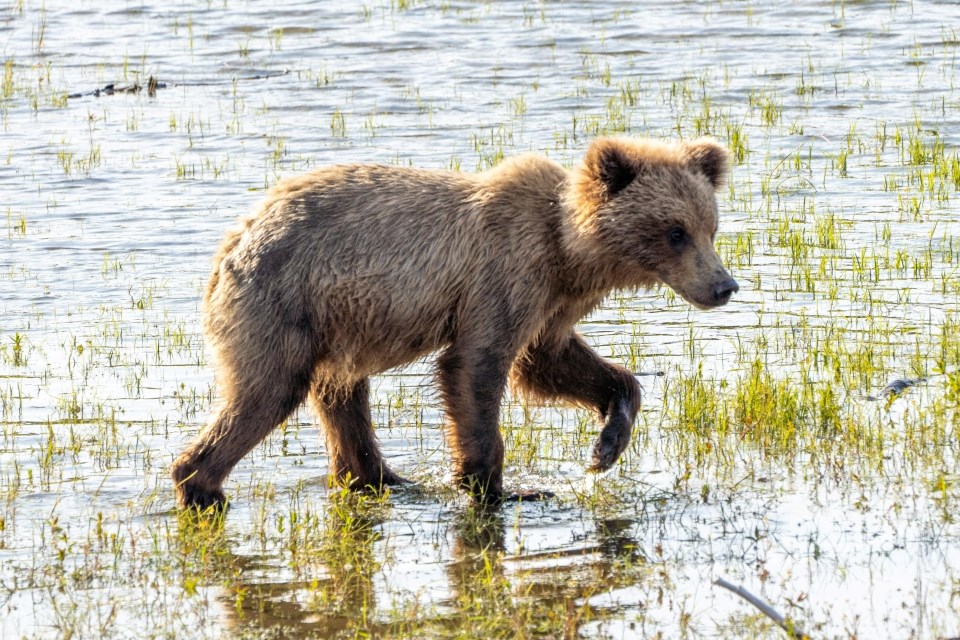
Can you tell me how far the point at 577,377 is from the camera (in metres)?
7.48

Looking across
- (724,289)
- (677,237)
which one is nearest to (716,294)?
(724,289)

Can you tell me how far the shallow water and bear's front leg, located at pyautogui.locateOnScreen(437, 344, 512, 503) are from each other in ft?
0.62

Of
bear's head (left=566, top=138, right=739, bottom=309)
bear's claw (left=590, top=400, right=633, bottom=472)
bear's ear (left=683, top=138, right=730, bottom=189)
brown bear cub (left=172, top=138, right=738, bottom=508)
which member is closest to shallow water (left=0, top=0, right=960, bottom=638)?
bear's claw (left=590, top=400, right=633, bottom=472)

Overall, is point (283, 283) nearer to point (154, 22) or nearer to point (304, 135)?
point (304, 135)

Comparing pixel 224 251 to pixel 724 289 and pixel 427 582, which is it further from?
pixel 724 289

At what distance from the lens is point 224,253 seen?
6.99 m

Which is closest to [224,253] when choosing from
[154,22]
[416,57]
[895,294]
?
[895,294]

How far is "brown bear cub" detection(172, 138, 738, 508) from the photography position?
6.72 metres

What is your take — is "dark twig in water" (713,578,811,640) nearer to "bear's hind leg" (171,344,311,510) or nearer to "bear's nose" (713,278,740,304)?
"bear's nose" (713,278,740,304)

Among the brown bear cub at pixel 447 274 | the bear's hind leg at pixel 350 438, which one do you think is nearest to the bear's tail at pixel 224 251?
the brown bear cub at pixel 447 274

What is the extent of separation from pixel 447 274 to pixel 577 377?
3.24ft

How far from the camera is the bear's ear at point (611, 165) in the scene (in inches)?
264

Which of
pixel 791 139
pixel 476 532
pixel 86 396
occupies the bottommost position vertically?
pixel 476 532

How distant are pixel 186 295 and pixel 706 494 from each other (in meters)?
4.95
